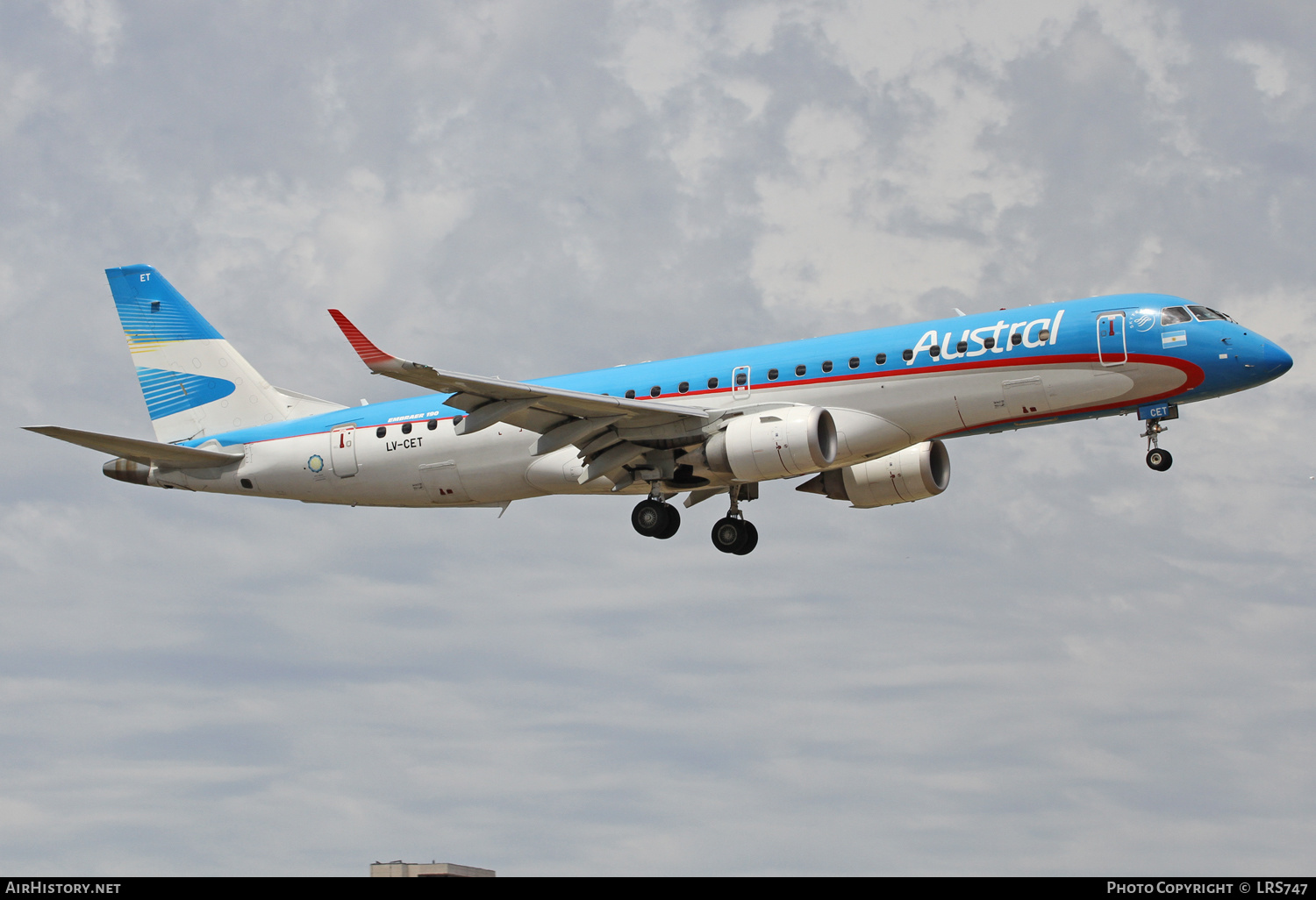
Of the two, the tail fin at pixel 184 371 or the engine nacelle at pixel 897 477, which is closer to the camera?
the engine nacelle at pixel 897 477

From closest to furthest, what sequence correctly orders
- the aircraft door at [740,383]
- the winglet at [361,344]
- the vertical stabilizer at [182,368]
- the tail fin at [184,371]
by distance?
the winglet at [361,344], the aircraft door at [740,383], the tail fin at [184,371], the vertical stabilizer at [182,368]

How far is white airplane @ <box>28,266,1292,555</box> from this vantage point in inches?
1412

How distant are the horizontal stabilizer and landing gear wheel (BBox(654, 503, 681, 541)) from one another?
1262cm

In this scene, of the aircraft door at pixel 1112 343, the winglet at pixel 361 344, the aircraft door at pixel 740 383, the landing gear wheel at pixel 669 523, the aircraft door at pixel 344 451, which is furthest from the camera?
the aircraft door at pixel 344 451

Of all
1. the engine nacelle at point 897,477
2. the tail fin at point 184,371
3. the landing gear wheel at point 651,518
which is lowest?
the landing gear wheel at point 651,518

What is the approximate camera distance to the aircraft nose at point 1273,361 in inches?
1396

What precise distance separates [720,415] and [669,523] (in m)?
3.81

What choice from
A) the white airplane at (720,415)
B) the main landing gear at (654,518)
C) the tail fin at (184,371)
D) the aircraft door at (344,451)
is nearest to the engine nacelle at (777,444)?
the white airplane at (720,415)

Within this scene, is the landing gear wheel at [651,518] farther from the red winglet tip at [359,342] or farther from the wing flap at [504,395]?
the red winglet tip at [359,342]

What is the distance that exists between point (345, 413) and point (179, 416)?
608 cm

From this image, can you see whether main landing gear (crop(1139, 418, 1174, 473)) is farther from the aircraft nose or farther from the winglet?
the winglet
